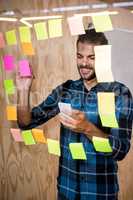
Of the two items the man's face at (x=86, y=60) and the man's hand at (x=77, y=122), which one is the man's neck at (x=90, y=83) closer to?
the man's face at (x=86, y=60)

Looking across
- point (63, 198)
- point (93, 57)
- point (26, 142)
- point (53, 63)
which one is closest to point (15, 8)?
point (53, 63)

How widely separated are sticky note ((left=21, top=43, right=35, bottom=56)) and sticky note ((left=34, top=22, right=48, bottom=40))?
0.09 metres

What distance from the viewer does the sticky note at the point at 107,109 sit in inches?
65.2

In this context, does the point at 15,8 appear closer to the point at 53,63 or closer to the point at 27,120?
the point at 53,63

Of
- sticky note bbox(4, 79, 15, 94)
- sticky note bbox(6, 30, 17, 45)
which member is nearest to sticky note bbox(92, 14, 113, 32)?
sticky note bbox(6, 30, 17, 45)

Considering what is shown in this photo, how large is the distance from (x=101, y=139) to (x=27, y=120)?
56 centimetres

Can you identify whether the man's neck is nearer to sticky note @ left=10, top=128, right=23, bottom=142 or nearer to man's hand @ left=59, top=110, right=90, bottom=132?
man's hand @ left=59, top=110, right=90, bottom=132

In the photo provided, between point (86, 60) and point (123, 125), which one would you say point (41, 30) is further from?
point (123, 125)

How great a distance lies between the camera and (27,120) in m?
2.05

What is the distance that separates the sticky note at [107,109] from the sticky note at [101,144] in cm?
8

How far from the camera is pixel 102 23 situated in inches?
65.0

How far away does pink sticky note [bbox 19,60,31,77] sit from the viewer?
201 cm

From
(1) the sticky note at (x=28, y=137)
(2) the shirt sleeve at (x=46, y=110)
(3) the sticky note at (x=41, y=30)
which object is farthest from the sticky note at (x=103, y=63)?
(1) the sticky note at (x=28, y=137)

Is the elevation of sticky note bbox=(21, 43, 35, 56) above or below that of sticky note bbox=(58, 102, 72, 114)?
above
